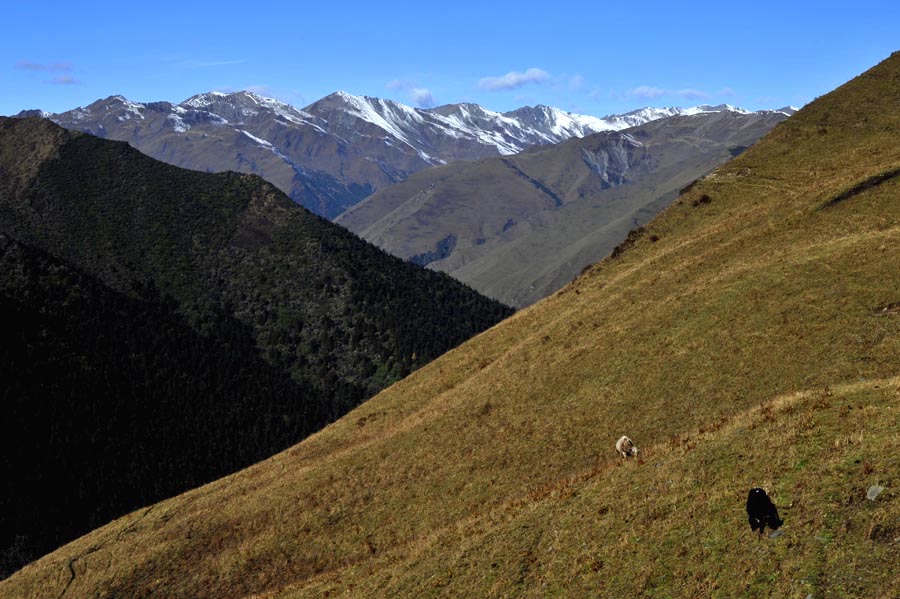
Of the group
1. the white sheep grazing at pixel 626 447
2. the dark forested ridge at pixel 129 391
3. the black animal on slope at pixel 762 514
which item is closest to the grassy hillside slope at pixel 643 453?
the black animal on slope at pixel 762 514

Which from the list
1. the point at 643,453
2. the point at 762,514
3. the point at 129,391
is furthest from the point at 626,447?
the point at 129,391

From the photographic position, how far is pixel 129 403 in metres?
159

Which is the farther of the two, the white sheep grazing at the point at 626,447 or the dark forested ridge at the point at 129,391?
the dark forested ridge at the point at 129,391

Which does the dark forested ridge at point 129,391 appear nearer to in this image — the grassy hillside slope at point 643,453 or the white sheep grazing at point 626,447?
the grassy hillside slope at point 643,453

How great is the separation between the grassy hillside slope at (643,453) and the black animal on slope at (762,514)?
0.36 meters

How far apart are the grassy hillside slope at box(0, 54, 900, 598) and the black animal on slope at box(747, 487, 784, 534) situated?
1.17ft

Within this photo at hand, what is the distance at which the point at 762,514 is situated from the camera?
1997cm

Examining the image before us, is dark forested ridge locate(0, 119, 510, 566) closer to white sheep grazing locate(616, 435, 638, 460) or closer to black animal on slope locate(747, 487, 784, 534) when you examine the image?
white sheep grazing locate(616, 435, 638, 460)

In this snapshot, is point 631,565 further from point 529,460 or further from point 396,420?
point 396,420

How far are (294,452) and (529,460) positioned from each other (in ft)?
A: 99.3

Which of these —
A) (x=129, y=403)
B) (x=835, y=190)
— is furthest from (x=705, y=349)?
(x=129, y=403)

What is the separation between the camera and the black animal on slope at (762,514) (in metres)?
19.9

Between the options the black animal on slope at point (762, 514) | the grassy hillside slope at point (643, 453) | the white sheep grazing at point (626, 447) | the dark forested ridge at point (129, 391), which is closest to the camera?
the black animal on slope at point (762, 514)

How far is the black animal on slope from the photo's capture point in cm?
1992
